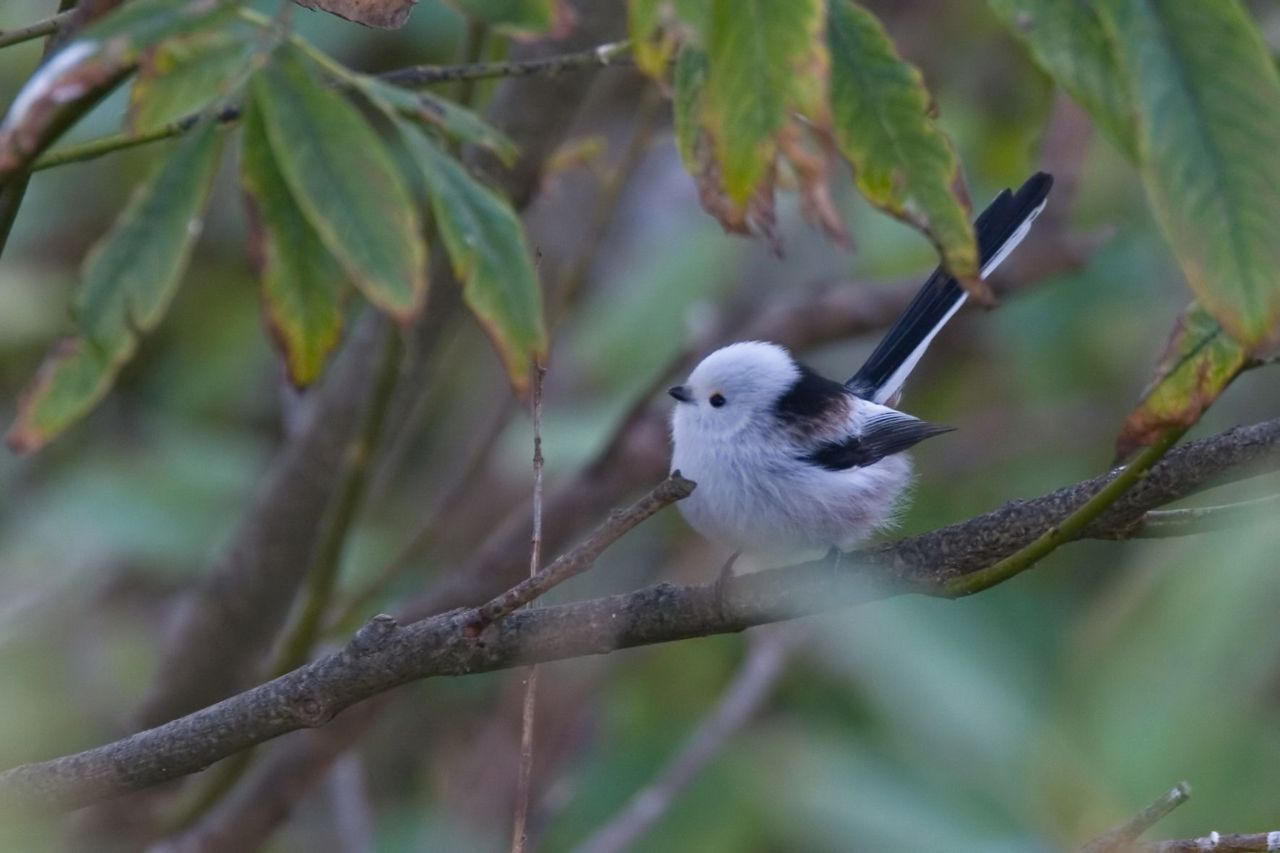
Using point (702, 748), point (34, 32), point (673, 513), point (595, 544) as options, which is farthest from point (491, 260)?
point (673, 513)

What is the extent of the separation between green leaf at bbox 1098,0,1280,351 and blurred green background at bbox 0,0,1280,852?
1204 millimetres

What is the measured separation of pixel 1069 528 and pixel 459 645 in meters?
0.56

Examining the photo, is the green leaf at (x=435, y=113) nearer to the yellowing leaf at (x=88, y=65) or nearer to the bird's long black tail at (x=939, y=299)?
the yellowing leaf at (x=88, y=65)

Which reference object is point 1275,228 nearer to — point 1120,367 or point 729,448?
point 729,448

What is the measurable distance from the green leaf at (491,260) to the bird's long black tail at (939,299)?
0.66 metres

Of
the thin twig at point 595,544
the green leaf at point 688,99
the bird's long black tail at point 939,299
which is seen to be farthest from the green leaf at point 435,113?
the bird's long black tail at point 939,299

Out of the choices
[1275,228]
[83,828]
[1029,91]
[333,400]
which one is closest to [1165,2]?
[1275,228]

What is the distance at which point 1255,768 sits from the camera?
74.7 inches

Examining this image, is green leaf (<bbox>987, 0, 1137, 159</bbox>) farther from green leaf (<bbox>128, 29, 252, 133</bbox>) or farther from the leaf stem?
green leaf (<bbox>128, 29, 252, 133</bbox>)

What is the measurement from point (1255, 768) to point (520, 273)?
127 cm

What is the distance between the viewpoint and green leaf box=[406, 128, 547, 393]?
1178mm

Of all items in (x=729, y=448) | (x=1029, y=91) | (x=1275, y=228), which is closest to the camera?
(x=1275, y=228)

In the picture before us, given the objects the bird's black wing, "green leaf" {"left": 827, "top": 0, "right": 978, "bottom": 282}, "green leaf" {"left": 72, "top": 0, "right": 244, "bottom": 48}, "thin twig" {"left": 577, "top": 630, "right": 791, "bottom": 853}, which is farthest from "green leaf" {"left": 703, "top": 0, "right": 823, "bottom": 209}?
"thin twig" {"left": 577, "top": 630, "right": 791, "bottom": 853}

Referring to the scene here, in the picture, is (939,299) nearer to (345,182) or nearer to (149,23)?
(345,182)
